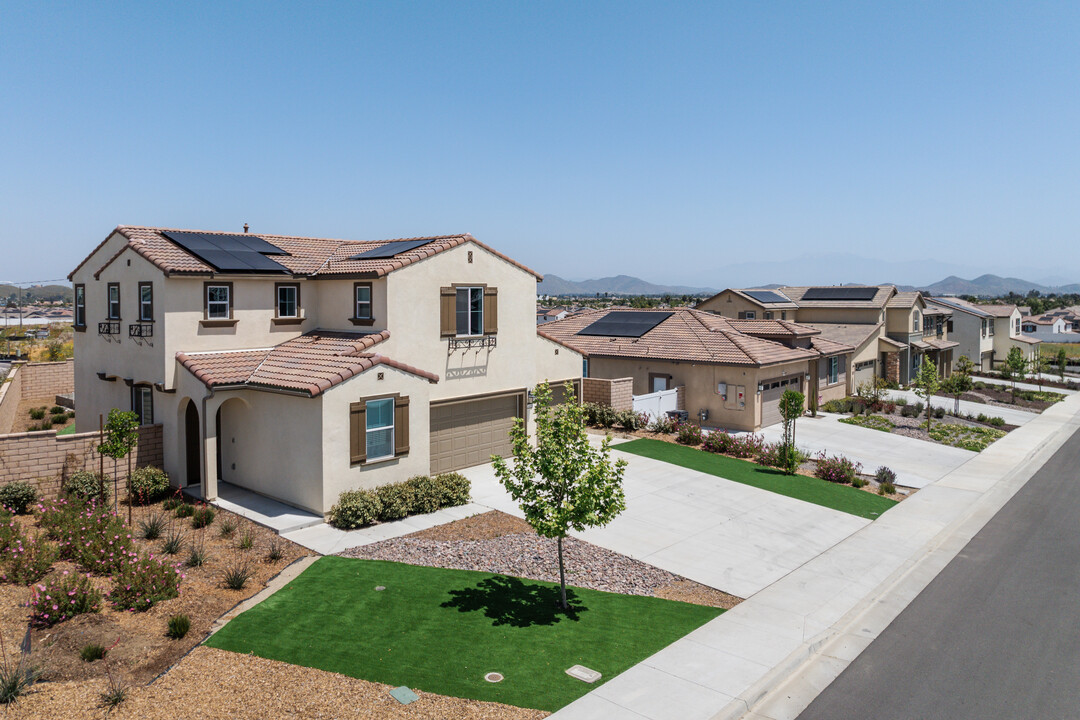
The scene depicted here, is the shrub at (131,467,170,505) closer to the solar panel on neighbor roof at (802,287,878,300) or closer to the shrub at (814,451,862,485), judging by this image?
the shrub at (814,451,862,485)

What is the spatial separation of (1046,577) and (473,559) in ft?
37.3

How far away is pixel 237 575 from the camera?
1169 cm

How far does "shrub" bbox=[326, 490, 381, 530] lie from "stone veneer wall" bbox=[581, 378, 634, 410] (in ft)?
40.6

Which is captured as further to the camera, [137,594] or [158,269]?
[158,269]

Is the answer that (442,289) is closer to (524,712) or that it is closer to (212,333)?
(212,333)

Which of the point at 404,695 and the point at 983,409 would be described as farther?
the point at 983,409

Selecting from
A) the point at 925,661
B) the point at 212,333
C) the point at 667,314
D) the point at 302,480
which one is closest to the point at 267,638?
the point at 302,480

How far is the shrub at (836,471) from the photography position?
21.4m

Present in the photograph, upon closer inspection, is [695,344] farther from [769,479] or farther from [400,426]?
[400,426]

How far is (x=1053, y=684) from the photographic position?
9820 mm

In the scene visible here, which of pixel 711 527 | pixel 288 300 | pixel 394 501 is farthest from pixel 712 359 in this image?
pixel 394 501

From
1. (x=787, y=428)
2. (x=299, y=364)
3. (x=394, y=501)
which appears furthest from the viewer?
(x=787, y=428)


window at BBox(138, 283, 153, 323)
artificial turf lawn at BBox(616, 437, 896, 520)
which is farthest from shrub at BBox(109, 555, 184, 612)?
artificial turf lawn at BBox(616, 437, 896, 520)

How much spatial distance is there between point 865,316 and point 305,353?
36492 mm
